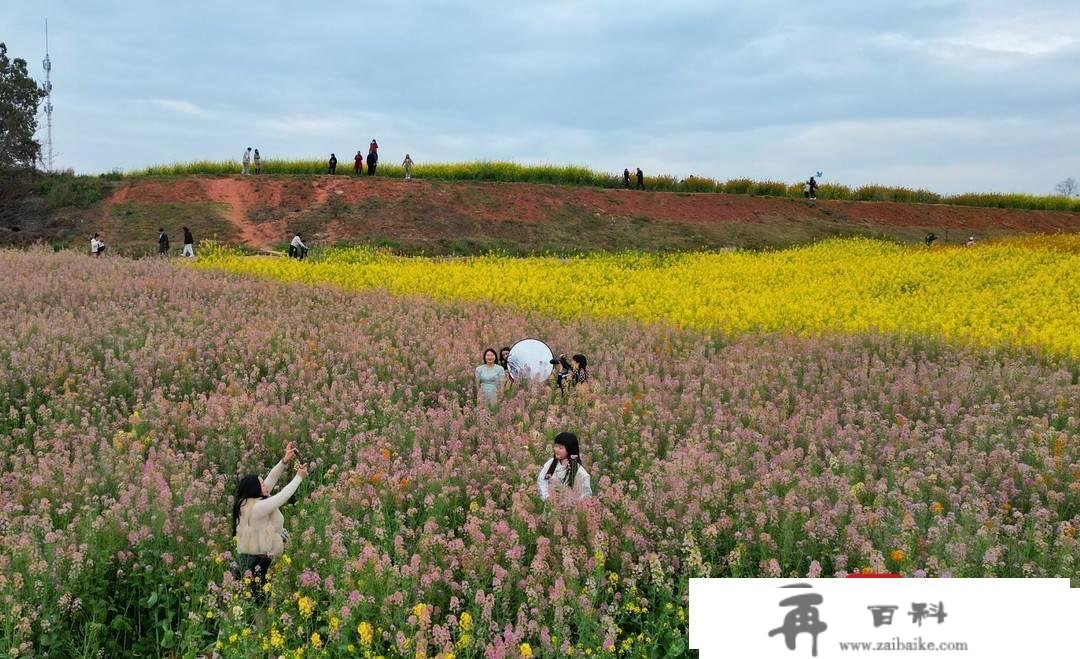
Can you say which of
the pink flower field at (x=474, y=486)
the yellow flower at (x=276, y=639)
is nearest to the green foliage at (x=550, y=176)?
the pink flower field at (x=474, y=486)

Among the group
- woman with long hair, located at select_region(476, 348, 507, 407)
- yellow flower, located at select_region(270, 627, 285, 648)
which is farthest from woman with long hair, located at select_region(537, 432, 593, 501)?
woman with long hair, located at select_region(476, 348, 507, 407)

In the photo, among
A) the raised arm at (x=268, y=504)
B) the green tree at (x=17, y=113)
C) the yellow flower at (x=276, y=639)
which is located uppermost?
the green tree at (x=17, y=113)

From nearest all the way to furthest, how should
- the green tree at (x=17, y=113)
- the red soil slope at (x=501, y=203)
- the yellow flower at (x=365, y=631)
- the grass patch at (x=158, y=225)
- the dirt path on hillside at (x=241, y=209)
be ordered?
the yellow flower at (x=365, y=631) < the grass patch at (x=158, y=225) < the dirt path on hillside at (x=241, y=209) < the red soil slope at (x=501, y=203) < the green tree at (x=17, y=113)

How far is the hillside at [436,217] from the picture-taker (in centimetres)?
3447

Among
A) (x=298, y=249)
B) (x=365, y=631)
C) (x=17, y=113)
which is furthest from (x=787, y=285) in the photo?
(x=17, y=113)

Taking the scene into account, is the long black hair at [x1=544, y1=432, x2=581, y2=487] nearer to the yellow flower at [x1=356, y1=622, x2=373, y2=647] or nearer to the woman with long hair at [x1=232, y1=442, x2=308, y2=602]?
the woman with long hair at [x1=232, y1=442, x2=308, y2=602]

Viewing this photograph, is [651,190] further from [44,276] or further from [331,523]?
[331,523]

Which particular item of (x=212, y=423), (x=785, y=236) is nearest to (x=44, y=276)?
(x=212, y=423)

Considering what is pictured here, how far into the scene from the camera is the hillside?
34469 mm

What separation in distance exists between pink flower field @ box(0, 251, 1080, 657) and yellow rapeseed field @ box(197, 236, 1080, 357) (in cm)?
364

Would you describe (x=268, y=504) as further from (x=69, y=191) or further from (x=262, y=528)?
(x=69, y=191)

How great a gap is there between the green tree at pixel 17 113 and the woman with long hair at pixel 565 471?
44.2m

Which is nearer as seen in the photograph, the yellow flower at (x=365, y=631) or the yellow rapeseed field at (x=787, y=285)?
the yellow flower at (x=365, y=631)

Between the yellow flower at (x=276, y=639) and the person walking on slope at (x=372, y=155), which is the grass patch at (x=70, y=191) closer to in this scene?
the person walking on slope at (x=372, y=155)
